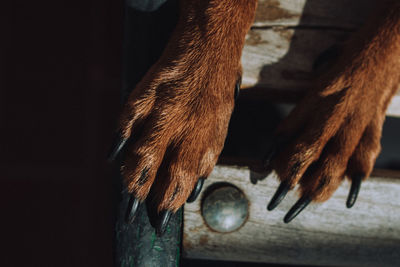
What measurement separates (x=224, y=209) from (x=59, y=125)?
1.09 meters

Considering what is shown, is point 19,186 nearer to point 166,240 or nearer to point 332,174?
point 166,240

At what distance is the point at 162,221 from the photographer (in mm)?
625

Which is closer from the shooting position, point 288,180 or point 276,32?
point 288,180

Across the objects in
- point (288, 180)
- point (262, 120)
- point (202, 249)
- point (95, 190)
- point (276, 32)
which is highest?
point (276, 32)

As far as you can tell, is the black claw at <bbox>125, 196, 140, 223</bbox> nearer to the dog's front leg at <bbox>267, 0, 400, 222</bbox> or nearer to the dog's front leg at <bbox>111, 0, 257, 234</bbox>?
the dog's front leg at <bbox>111, 0, 257, 234</bbox>

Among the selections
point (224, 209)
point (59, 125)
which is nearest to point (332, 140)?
point (224, 209)

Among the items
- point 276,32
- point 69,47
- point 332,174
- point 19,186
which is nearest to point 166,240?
point 332,174

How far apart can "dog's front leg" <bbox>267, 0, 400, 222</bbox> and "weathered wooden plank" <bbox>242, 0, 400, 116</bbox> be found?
10 centimetres

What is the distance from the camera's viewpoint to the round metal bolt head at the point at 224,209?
788 millimetres

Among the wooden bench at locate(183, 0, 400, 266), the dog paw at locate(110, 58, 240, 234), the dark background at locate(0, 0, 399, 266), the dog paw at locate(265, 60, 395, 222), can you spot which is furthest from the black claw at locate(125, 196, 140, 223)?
the dark background at locate(0, 0, 399, 266)

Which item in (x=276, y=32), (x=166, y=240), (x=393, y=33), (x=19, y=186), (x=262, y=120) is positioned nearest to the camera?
(x=166, y=240)

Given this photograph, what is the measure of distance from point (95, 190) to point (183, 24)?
1072mm

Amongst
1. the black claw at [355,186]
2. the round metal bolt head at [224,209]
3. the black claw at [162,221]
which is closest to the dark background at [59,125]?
the round metal bolt head at [224,209]

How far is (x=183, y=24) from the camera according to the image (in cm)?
74
